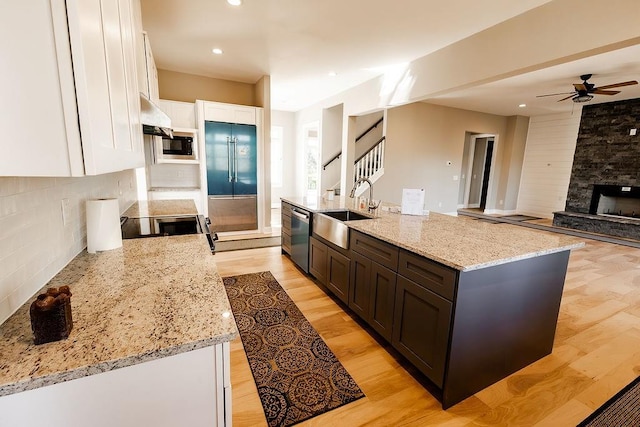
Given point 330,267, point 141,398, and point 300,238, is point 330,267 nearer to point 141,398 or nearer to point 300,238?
point 300,238

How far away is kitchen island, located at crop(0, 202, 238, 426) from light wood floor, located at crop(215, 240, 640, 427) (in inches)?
36.6

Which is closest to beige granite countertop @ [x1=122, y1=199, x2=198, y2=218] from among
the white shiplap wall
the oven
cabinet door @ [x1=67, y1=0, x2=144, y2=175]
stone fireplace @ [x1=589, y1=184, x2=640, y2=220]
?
the oven

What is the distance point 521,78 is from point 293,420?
5.55 meters

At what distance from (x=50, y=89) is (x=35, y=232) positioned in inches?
27.9

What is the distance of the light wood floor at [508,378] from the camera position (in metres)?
1.62

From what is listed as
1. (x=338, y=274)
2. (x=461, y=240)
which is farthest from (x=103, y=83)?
(x=338, y=274)

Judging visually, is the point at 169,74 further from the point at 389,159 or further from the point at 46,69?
the point at 46,69

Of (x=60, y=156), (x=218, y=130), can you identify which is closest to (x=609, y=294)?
(x=60, y=156)

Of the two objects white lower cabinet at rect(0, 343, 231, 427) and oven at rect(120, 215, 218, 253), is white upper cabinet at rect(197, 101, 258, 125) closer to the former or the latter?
oven at rect(120, 215, 218, 253)

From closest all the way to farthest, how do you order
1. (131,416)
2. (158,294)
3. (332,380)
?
1. (131,416)
2. (158,294)
3. (332,380)

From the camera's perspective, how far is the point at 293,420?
5.14 feet

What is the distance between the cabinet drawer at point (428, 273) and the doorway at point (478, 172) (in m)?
8.27

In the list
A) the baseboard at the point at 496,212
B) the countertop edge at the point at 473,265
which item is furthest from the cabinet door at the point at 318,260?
the baseboard at the point at 496,212

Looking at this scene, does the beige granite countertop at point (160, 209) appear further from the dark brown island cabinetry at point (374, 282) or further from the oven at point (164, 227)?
the dark brown island cabinetry at point (374, 282)
